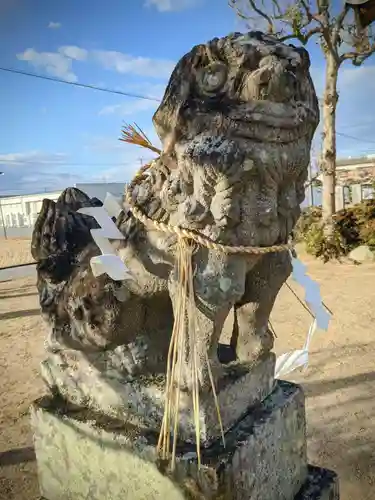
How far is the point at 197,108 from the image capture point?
0.80 m

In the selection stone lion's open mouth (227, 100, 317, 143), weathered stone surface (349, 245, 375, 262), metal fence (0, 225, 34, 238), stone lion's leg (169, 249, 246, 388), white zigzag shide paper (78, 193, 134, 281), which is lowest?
weathered stone surface (349, 245, 375, 262)

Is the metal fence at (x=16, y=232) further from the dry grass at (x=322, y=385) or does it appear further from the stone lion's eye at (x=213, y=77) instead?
the stone lion's eye at (x=213, y=77)

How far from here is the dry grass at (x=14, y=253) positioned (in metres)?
7.21

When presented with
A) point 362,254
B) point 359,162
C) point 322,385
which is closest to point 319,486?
point 322,385

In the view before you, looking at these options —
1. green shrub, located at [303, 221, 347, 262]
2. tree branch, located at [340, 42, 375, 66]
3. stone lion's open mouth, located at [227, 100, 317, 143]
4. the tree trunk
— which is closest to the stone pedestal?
stone lion's open mouth, located at [227, 100, 317, 143]

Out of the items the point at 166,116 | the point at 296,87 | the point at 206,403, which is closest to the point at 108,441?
the point at 206,403

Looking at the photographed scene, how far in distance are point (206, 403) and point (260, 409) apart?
22 cm

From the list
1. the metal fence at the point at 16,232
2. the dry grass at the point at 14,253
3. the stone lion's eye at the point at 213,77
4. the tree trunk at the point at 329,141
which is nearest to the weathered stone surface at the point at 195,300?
the stone lion's eye at the point at 213,77

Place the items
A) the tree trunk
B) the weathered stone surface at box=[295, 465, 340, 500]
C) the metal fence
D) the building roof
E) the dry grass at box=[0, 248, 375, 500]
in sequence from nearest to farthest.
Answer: the weathered stone surface at box=[295, 465, 340, 500]
the dry grass at box=[0, 248, 375, 500]
the tree trunk
the metal fence
the building roof

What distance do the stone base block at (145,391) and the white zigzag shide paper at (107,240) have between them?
327 mm

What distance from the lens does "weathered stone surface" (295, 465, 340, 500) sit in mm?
1132

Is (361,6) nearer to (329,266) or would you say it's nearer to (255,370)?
(255,370)

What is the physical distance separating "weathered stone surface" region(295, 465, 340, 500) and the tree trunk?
4898 mm

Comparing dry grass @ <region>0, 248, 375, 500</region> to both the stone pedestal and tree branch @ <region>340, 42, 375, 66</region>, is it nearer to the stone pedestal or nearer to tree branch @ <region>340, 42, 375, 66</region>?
the stone pedestal
